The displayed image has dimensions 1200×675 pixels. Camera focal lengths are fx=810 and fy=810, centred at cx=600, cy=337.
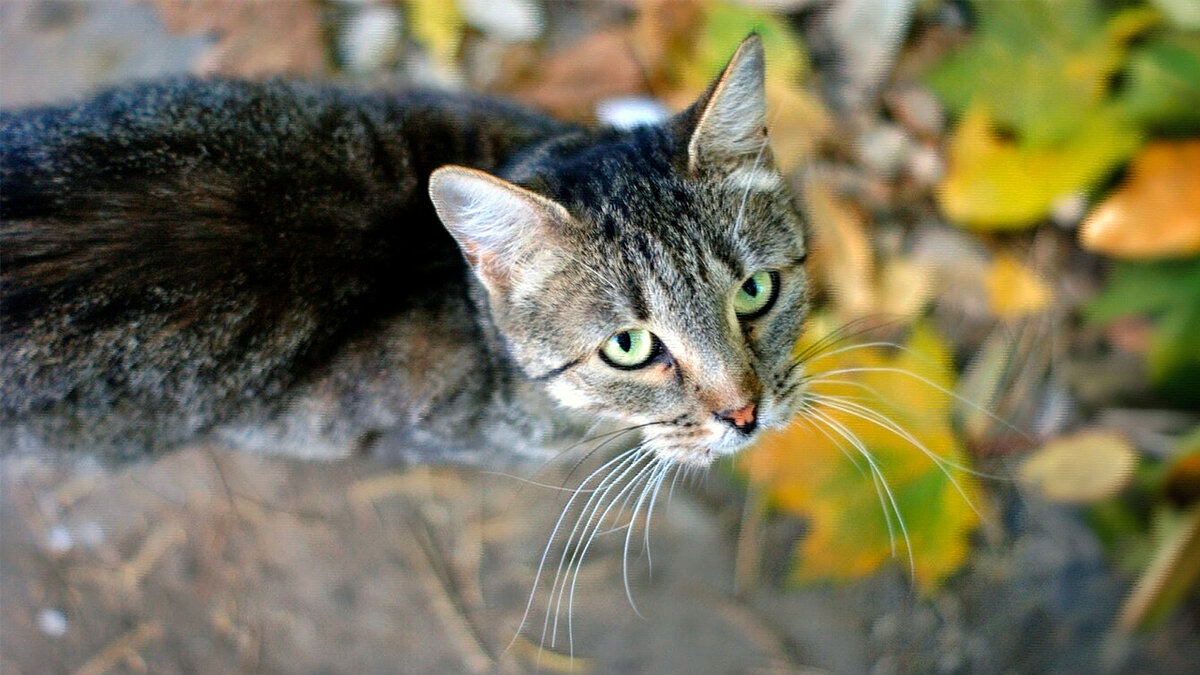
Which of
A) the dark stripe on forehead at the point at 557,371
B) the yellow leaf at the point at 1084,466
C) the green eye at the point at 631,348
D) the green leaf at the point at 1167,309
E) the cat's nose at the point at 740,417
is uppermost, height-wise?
the green eye at the point at 631,348

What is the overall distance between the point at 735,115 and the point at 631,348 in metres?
0.37

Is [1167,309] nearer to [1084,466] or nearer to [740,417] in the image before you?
[1084,466]

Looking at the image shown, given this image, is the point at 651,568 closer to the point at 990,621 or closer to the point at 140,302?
the point at 990,621

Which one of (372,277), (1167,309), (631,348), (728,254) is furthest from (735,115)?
(1167,309)

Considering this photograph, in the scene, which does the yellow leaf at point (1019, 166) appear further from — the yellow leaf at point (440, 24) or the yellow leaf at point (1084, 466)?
the yellow leaf at point (440, 24)

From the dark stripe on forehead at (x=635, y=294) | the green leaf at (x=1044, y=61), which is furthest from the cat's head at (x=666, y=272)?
the green leaf at (x=1044, y=61)

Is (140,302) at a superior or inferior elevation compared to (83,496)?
superior

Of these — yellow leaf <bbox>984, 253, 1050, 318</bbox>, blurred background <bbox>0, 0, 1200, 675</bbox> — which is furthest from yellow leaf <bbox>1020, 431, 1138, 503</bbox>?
yellow leaf <bbox>984, 253, 1050, 318</bbox>

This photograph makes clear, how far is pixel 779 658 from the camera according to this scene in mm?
1762

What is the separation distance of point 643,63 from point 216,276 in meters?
1.17

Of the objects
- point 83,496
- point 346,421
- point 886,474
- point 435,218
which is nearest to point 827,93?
point 886,474

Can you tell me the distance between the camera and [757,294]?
1230mm

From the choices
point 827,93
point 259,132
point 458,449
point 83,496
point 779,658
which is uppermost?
point 259,132

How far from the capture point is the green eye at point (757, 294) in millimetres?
1218
